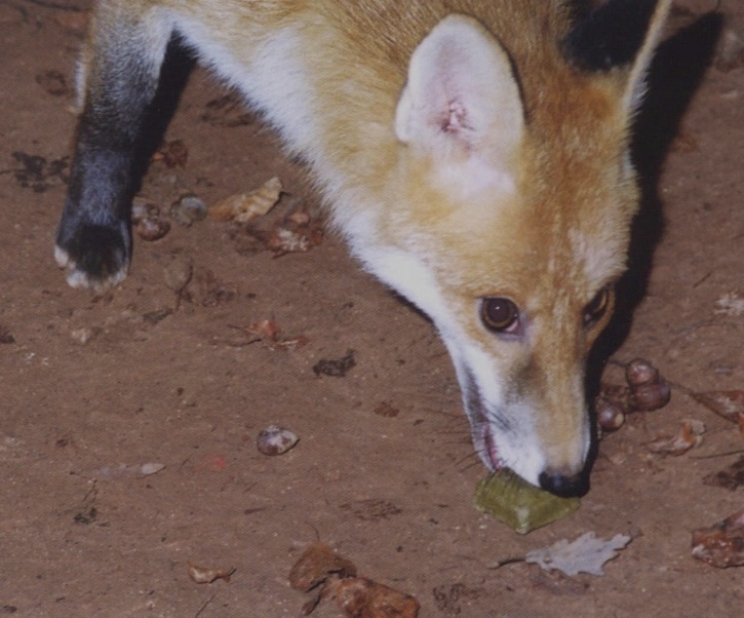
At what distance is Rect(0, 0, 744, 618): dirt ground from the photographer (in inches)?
153

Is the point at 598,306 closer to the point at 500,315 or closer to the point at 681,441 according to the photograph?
the point at 500,315

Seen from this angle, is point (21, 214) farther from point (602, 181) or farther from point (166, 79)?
point (602, 181)

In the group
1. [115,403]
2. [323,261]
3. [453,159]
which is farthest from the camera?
[323,261]

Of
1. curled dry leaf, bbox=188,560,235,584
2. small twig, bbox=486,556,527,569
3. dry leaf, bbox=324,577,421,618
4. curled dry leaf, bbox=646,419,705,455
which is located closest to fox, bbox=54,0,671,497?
small twig, bbox=486,556,527,569

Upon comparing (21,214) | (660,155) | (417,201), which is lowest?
(21,214)

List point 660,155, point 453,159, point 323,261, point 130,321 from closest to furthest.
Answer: point 453,159, point 130,321, point 323,261, point 660,155

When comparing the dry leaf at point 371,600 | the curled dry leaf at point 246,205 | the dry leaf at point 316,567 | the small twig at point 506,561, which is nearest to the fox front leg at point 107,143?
the curled dry leaf at point 246,205

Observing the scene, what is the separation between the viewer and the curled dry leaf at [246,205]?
5301mm

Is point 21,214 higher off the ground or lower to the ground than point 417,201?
lower

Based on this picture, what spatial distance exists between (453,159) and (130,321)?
1690 mm

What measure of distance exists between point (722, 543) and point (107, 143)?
291 centimetres

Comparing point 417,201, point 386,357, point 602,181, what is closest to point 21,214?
point 386,357

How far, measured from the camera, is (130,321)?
15.8ft

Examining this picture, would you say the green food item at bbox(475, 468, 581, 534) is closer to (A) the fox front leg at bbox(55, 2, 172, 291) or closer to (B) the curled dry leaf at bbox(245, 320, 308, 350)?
(B) the curled dry leaf at bbox(245, 320, 308, 350)
